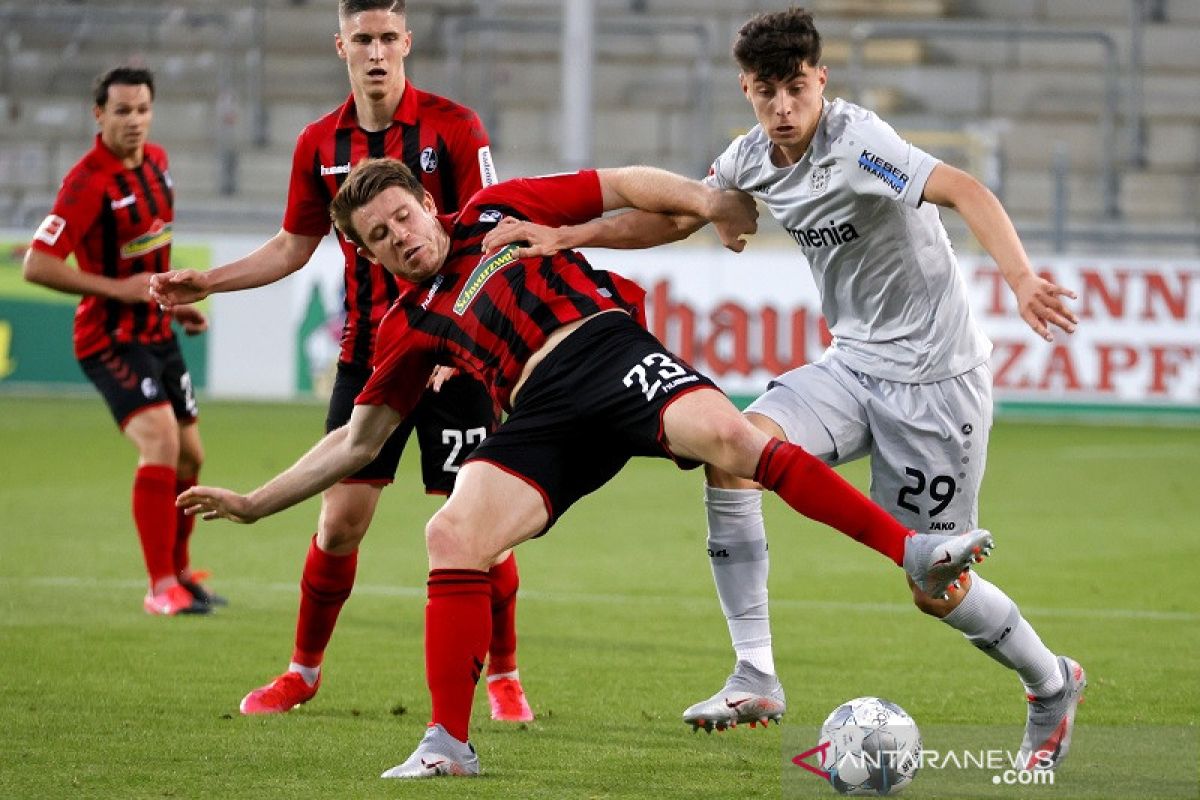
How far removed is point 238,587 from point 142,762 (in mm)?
3610

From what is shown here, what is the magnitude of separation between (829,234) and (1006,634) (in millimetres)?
1195

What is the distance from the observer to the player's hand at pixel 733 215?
563 centimetres

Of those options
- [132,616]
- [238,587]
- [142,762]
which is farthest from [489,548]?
[238,587]

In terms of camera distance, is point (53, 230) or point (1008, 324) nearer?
point (53, 230)

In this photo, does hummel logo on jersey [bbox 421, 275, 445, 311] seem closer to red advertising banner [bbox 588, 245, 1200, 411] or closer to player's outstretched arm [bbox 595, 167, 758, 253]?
player's outstretched arm [bbox 595, 167, 758, 253]

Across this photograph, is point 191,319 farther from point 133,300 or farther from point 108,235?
point 108,235

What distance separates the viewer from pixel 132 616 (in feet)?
26.3

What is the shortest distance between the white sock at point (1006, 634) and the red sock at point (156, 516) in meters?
3.92

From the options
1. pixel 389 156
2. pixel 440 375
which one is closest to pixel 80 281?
pixel 389 156

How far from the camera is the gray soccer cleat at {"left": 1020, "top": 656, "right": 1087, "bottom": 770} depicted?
211 inches

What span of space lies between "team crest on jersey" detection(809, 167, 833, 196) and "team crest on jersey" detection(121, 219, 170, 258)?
4.10m

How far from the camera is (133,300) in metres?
8.42

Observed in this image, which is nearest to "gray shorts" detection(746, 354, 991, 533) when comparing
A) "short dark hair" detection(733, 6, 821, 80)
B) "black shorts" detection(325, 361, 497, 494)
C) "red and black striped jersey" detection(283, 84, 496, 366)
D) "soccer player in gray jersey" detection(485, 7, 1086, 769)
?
"soccer player in gray jersey" detection(485, 7, 1086, 769)

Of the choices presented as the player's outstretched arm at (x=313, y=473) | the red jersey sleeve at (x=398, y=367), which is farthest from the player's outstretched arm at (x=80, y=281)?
the red jersey sleeve at (x=398, y=367)
